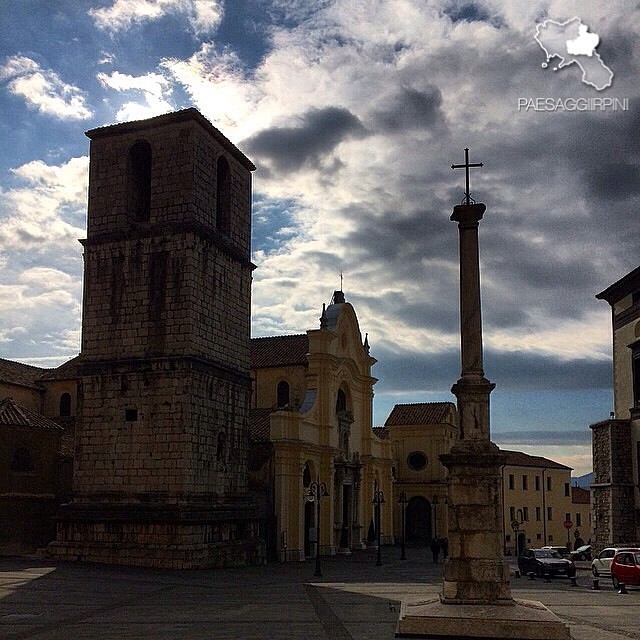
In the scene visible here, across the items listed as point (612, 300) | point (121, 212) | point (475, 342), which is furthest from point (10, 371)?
point (475, 342)

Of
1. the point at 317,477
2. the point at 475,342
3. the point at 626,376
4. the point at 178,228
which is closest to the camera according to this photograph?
→ the point at 475,342

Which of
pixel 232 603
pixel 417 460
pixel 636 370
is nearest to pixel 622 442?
pixel 636 370

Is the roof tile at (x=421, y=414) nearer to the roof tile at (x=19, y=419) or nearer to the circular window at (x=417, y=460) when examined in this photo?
the circular window at (x=417, y=460)

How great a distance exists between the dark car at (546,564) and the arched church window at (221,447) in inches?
512

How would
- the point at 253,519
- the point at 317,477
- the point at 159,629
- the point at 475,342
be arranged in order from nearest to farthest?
the point at 159,629 < the point at 475,342 < the point at 253,519 < the point at 317,477

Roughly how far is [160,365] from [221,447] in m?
4.64

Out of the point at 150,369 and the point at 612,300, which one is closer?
the point at 150,369

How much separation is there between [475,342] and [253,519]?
71.1ft

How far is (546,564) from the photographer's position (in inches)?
1275

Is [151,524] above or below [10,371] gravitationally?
below

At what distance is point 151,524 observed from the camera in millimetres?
31281

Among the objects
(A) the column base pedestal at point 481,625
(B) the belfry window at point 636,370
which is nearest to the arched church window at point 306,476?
(B) the belfry window at point 636,370

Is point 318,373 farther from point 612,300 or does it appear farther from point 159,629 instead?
point 159,629

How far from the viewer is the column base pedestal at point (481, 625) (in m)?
13.9
